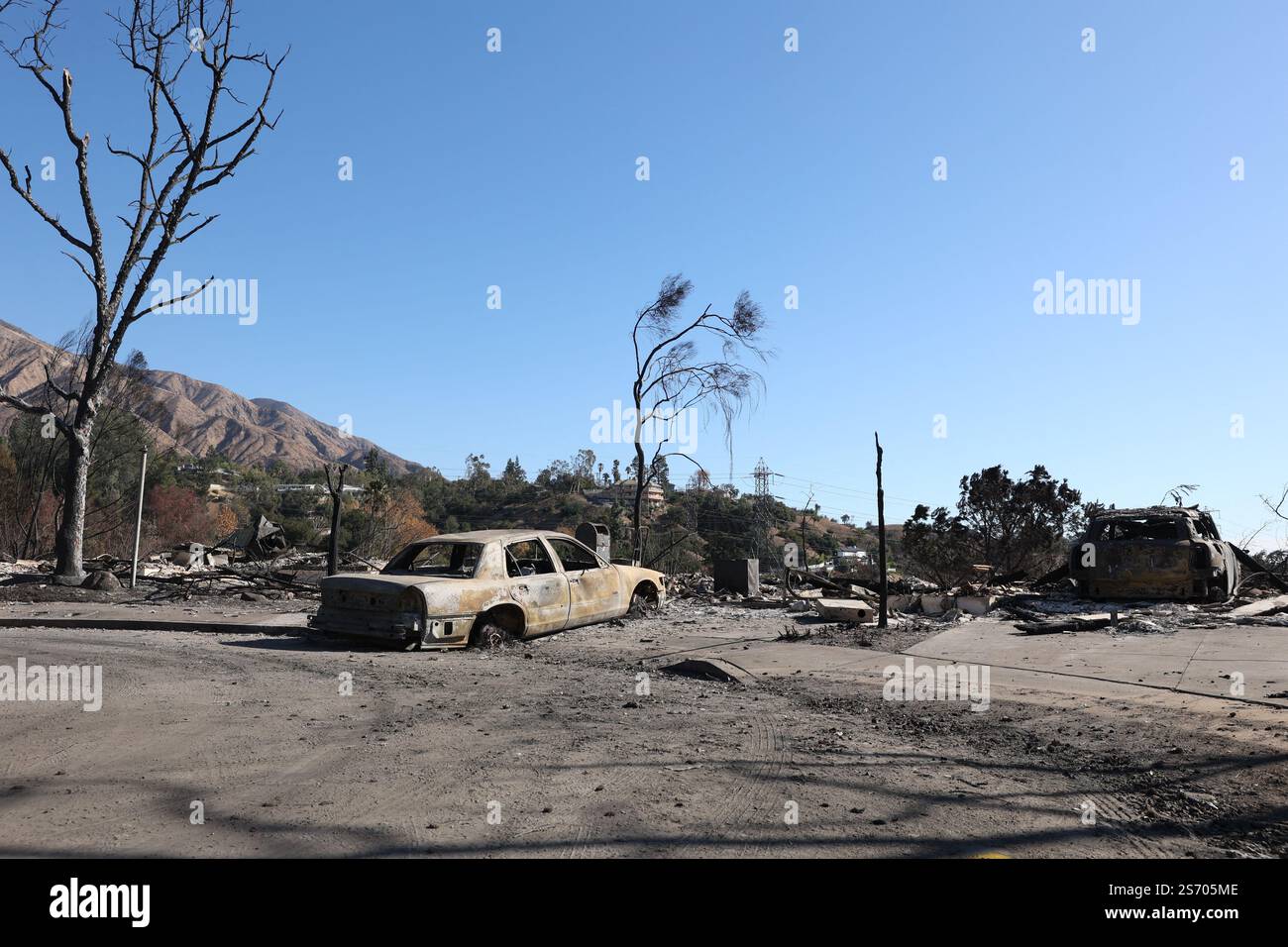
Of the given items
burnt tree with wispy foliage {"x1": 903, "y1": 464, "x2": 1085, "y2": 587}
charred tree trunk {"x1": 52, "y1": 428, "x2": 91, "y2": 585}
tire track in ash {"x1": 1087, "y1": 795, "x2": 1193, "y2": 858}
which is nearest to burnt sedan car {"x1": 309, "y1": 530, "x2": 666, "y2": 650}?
tire track in ash {"x1": 1087, "y1": 795, "x2": 1193, "y2": 858}

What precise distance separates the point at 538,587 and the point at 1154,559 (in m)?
9.69

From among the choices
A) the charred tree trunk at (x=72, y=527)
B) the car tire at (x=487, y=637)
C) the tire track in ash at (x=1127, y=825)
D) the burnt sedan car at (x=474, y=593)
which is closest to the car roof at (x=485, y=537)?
the burnt sedan car at (x=474, y=593)

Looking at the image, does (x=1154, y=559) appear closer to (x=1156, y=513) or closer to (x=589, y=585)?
(x=1156, y=513)

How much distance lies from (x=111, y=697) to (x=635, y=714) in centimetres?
437

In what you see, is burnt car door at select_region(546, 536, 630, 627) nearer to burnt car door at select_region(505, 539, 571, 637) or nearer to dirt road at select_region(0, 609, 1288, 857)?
burnt car door at select_region(505, 539, 571, 637)

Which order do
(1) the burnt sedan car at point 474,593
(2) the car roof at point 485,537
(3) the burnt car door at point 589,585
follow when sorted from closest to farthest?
(1) the burnt sedan car at point 474,593 < (2) the car roof at point 485,537 < (3) the burnt car door at point 589,585

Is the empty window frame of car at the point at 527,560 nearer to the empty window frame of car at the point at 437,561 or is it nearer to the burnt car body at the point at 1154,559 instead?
the empty window frame of car at the point at 437,561

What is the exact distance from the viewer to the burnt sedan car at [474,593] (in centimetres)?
1003

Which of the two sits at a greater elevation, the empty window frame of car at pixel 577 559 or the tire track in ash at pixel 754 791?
the empty window frame of car at pixel 577 559

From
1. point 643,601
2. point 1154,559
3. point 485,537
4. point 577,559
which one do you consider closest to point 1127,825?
point 485,537

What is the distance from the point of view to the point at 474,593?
10.5 m

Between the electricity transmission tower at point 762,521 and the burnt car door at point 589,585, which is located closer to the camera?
the burnt car door at point 589,585

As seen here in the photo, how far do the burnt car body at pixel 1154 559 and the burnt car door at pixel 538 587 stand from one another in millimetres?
8654
